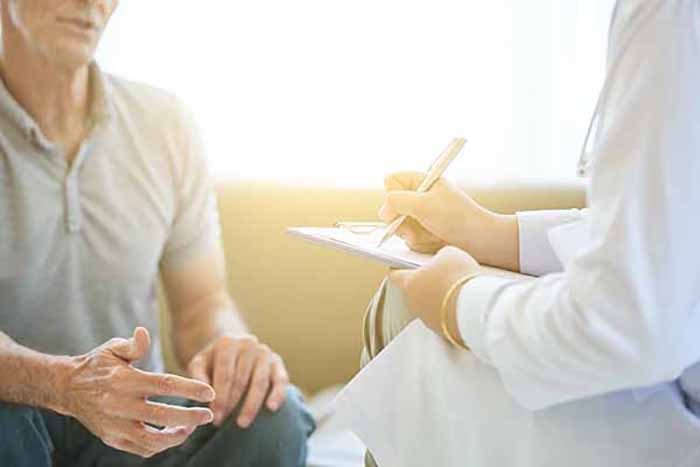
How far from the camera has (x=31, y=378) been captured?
3.75 ft

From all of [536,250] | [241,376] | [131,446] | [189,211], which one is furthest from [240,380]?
[536,250]

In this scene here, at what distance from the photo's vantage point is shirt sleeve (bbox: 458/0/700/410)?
2.33 feet

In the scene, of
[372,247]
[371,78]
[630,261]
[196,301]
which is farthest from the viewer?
[371,78]

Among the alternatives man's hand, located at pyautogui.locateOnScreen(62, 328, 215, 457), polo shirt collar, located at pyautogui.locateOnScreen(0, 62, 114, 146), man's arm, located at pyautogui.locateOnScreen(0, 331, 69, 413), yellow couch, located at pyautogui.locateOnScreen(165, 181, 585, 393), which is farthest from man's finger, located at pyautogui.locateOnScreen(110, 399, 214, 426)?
yellow couch, located at pyautogui.locateOnScreen(165, 181, 585, 393)

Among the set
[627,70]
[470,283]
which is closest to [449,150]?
[470,283]

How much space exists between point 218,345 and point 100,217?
0.93ft

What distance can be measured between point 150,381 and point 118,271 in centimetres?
41

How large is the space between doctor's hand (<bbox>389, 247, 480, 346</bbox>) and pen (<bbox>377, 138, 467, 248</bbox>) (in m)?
0.16

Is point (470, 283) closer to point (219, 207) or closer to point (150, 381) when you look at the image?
point (150, 381)

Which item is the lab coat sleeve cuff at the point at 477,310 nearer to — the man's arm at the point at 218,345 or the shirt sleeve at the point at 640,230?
the shirt sleeve at the point at 640,230

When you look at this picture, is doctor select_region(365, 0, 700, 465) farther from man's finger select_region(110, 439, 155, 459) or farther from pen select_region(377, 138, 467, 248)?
man's finger select_region(110, 439, 155, 459)

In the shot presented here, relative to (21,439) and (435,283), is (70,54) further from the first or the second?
(435,283)

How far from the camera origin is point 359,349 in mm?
1813

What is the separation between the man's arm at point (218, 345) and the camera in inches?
50.4
